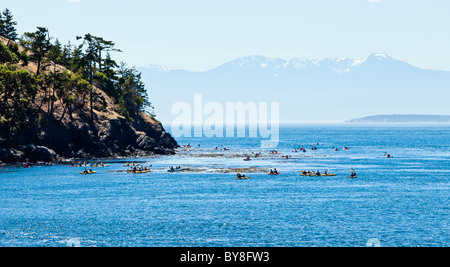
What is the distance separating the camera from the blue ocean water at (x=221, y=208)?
159ft

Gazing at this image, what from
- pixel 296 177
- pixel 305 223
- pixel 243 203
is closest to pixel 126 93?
pixel 296 177

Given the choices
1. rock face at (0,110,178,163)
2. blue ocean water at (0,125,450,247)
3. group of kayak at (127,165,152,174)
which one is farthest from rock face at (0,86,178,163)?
group of kayak at (127,165,152,174)

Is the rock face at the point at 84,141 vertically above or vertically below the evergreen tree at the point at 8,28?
below

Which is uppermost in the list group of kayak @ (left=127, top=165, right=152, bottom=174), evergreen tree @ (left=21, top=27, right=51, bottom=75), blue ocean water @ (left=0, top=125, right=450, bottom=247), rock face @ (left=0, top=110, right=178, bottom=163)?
evergreen tree @ (left=21, top=27, right=51, bottom=75)

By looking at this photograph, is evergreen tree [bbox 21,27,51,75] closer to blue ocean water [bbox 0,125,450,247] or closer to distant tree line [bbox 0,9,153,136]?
distant tree line [bbox 0,9,153,136]

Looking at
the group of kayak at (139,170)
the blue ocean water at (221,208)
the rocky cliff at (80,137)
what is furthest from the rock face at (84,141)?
the group of kayak at (139,170)

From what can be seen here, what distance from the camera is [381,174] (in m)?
107

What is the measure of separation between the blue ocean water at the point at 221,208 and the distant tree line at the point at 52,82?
19.9 meters

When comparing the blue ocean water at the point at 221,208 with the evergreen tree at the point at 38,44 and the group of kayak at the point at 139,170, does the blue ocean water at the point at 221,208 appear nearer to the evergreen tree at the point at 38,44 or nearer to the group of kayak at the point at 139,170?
the group of kayak at the point at 139,170

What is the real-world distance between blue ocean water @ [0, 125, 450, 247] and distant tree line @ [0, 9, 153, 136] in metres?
19.9

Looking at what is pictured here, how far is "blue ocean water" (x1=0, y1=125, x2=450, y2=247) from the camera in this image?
159 feet
